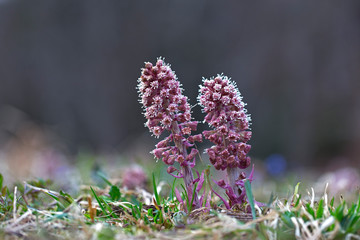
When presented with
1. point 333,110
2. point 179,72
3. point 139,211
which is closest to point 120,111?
point 179,72

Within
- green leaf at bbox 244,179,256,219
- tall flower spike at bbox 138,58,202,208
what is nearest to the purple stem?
tall flower spike at bbox 138,58,202,208

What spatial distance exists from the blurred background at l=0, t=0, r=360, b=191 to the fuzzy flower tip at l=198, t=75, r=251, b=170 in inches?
218

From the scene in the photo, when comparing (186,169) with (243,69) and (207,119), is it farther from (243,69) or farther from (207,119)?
(243,69)

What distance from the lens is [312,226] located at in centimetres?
151

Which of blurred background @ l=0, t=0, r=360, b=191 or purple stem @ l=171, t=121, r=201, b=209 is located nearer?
purple stem @ l=171, t=121, r=201, b=209

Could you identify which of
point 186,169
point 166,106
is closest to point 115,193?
point 186,169

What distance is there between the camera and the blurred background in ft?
29.0

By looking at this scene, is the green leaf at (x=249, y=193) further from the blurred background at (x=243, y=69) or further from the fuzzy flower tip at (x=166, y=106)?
the blurred background at (x=243, y=69)

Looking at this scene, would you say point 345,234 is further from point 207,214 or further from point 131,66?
point 131,66

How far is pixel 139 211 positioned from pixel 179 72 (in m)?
7.38

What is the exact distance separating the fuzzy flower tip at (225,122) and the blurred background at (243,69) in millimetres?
5538

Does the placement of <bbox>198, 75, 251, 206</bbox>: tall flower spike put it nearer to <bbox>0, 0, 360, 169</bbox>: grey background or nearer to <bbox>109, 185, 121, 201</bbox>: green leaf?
<bbox>109, 185, 121, 201</bbox>: green leaf

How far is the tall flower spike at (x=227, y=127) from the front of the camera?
1.77m

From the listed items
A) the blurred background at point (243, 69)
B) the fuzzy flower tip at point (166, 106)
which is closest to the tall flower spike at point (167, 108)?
the fuzzy flower tip at point (166, 106)
